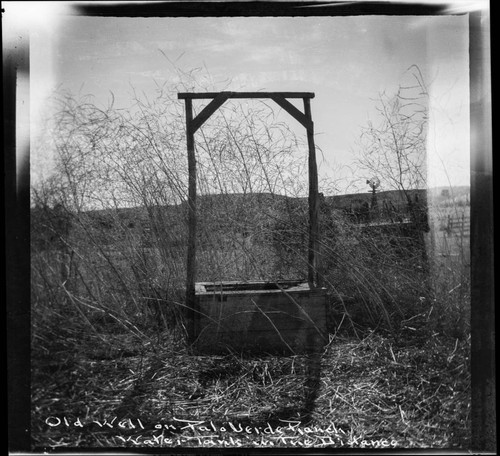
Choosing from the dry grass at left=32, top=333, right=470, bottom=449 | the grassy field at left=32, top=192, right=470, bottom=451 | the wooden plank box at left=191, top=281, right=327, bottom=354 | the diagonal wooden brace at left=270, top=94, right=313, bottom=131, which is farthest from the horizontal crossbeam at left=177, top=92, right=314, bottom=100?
the dry grass at left=32, top=333, right=470, bottom=449

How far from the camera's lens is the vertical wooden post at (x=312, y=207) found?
11.1 feet

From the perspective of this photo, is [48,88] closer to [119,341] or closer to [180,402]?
[119,341]

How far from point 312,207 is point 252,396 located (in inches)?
49.9

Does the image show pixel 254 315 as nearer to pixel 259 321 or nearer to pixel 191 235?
pixel 259 321

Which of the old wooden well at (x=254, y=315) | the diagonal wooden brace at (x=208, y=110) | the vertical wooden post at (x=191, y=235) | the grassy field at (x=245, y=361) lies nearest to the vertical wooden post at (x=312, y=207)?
the old wooden well at (x=254, y=315)

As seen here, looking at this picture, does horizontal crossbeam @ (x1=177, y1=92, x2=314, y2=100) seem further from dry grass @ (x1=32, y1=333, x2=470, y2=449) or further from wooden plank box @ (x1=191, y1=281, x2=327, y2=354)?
dry grass @ (x1=32, y1=333, x2=470, y2=449)

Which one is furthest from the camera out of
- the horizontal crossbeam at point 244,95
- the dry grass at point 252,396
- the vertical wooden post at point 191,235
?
the vertical wooden post at point 191,235

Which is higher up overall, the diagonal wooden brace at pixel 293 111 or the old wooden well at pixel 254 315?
the diagonal wooden brace at pixel 293 111

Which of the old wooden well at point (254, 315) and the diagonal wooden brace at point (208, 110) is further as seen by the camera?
the old wooden well at point (254, 315)

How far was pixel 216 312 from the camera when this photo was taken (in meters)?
3.38

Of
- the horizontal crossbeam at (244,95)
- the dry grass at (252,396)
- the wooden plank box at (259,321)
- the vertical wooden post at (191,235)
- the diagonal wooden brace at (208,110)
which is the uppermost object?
the horizontal crossbeam at (244,95)

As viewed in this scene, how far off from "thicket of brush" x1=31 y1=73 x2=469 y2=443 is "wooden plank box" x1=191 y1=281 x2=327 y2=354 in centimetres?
17

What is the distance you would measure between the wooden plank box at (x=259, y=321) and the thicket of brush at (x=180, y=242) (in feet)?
0.55

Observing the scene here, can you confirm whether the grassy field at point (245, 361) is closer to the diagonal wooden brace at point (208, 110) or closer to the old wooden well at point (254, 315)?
the old wooden well at point (254, 315)
